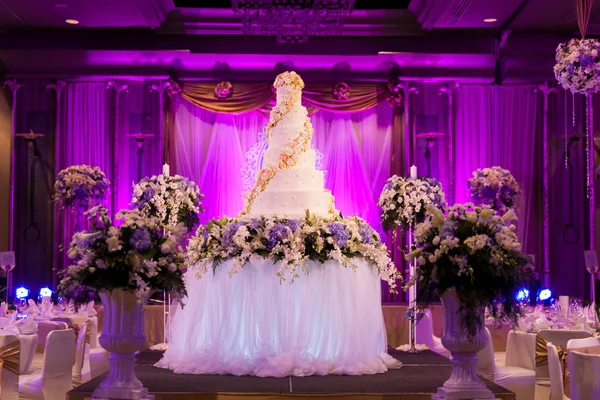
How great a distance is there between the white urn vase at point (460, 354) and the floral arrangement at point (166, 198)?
484 cm

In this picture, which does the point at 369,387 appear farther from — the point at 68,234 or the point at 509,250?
the point at 68,234

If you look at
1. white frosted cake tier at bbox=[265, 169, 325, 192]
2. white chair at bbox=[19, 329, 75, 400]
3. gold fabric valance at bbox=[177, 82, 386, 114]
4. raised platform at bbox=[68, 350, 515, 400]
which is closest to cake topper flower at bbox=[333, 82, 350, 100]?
gold fabric valance at bbox=[177, 82, 386, 114]

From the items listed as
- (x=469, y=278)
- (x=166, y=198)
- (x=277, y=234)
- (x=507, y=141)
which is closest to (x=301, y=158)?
(x=166, y=198)

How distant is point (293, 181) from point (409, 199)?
131cm

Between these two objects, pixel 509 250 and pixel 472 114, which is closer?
pixel 509 250

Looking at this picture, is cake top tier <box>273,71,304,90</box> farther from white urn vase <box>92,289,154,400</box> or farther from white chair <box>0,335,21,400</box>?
white urn vase <box>92,289,154,400</box>

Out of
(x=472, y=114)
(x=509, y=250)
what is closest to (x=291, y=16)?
(x=472, y=114)

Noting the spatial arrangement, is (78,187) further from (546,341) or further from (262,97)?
(546,341)

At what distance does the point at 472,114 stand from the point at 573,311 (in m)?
5.45

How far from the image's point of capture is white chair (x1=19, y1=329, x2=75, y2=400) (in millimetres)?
6500

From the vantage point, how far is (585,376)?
500 cm

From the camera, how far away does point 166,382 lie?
6.59 m

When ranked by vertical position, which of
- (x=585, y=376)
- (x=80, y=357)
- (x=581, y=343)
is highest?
(x=581, y=343)

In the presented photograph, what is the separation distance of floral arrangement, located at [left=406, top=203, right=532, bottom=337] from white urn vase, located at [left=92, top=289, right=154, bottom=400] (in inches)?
70.8
